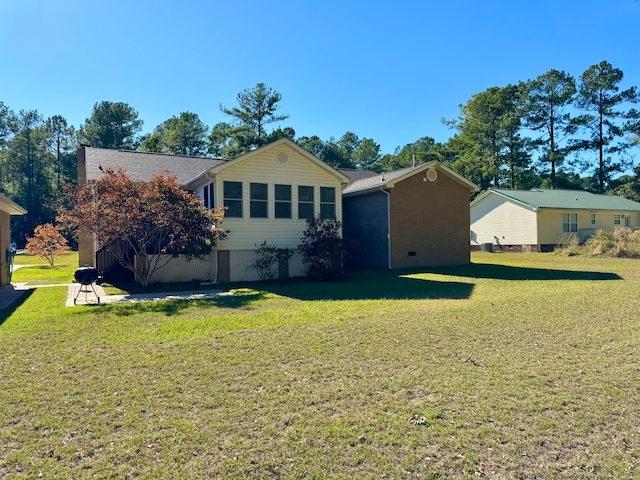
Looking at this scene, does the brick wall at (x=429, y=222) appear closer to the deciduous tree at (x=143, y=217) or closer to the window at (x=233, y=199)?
the window at (x=233, y=199)

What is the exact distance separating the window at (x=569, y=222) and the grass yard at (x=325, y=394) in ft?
78.8

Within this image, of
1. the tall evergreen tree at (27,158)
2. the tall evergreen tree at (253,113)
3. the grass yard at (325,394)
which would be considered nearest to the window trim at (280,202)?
the grass yard at (325,394)

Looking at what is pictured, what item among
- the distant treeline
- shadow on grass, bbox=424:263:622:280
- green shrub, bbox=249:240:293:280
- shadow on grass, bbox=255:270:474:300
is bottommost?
shadow on grass, bbox=255:270:474:300

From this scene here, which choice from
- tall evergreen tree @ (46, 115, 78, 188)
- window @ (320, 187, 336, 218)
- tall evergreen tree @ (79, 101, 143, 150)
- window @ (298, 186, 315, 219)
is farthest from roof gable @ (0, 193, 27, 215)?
tall evergreen tree @ (46, 115, 78, 188)

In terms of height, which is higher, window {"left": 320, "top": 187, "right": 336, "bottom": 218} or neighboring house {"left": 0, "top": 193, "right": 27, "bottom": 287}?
window {"left": 320, "top": 187, "right": 336, "bottom": 218}

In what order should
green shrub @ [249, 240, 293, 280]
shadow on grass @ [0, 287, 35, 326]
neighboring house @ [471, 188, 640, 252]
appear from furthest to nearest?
neighboring house @ [471, 188, 640, 252] → green shrub @ [249, 240, 293, 280] → shadow on grass @ [0, 287, 35, 326]

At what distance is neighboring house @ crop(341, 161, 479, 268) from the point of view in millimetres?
19016

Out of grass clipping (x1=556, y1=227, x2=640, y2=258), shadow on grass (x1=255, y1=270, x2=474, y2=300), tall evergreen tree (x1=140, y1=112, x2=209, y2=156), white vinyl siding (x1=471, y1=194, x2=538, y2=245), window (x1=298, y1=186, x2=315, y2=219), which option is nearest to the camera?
shadow on grass (x1=255, y1=270, x2=474, y2=300)

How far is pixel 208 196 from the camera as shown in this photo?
1650cm

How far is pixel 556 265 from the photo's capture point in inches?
794

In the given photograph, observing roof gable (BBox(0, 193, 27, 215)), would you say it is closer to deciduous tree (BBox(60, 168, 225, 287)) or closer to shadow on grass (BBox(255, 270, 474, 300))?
deciduous tree (BBox(60, 168, 225, 287))

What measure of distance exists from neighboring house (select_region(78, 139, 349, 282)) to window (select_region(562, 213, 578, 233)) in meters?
20.8

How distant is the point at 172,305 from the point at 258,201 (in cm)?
656

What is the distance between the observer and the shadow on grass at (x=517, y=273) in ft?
50.5
